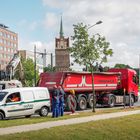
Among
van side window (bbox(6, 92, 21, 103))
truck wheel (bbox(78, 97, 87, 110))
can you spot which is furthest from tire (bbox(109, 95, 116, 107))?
van side window (bbox(6, 92, 21, 103))

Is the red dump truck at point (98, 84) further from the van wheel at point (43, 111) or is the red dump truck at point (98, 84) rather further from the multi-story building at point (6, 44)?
Answer: the multi-story building at point (6, 44)

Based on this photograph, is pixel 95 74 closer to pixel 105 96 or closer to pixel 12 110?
pixel 105 96

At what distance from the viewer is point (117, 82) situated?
124 ft

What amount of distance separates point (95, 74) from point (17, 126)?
17894mm

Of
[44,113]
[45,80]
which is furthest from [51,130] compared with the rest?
[45,80]

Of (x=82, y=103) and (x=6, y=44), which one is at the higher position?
(x=6, y=44)

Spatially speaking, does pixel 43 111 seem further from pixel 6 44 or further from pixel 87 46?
pixel 6 44

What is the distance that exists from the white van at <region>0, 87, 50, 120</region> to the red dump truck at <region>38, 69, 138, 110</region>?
5.44 metres

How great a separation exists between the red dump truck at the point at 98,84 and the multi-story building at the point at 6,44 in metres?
125

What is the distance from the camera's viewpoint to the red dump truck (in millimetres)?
32469

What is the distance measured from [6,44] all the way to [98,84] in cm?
13831

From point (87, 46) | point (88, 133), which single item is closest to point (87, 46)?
point (87, 46)

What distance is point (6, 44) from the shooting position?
170875 millimetres

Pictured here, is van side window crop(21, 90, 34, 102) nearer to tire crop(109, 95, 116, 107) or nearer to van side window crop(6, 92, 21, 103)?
van side window crop(6, 92, 21, 103)
